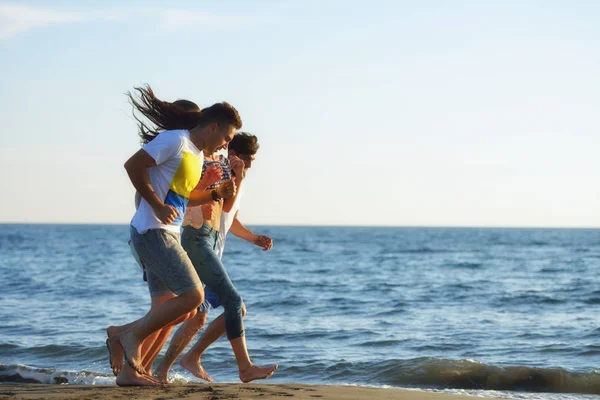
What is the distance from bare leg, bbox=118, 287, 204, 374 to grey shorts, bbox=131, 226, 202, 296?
6 cm

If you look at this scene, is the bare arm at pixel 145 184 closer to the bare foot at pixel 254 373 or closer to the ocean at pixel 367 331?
the bare foot at pixel 254 373

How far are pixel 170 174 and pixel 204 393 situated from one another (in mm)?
1446

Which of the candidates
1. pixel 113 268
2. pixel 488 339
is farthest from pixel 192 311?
pixel 113 268

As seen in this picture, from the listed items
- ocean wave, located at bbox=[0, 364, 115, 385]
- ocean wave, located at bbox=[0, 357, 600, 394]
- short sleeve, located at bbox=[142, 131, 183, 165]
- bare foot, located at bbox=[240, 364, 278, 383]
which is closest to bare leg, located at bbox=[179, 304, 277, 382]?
bare foot, located at bbox=[240, 364, 278, 383]

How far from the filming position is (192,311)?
213 inches

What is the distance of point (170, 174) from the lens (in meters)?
5.12

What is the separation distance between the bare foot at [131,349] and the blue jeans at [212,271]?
23.2 inches

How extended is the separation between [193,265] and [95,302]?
10733mm

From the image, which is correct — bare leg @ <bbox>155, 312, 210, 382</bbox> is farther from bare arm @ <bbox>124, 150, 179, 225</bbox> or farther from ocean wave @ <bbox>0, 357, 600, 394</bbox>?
ocean wave @ <bbox>0, 357, 600, 394</bbox>

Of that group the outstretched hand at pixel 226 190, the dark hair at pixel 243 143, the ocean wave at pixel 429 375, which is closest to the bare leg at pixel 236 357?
the outstretched hand at pixel 226 190

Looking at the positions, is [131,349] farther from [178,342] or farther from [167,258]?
[167,258]

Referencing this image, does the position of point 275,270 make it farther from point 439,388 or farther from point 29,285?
point 439,388

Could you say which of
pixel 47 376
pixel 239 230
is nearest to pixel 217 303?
pixel 239 230

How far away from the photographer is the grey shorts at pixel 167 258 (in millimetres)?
5102
